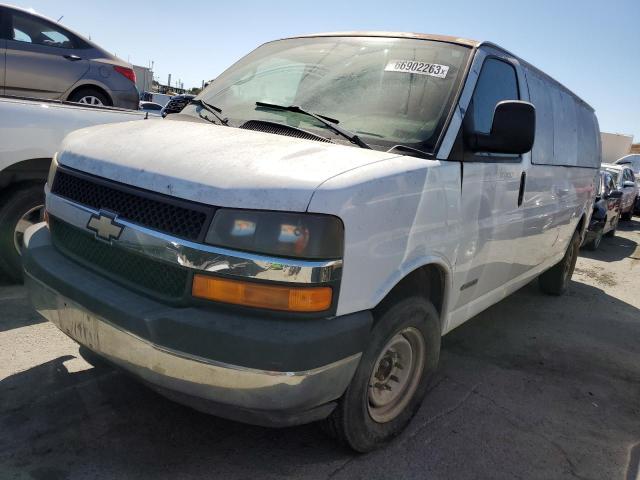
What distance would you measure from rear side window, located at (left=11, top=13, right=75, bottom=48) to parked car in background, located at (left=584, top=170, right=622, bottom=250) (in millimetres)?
8173

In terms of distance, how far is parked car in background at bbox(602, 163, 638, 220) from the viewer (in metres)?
12.5

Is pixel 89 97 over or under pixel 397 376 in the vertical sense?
over

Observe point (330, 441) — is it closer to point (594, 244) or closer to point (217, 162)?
point (217, 162)

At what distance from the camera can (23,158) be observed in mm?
4195

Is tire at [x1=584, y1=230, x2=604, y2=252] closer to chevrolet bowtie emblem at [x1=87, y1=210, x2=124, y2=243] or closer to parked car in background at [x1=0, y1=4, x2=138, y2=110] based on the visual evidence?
parked car in background at [x1=0, y1=4, x2=138, y2=110]

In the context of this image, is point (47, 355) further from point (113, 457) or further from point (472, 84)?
point (472, 84)

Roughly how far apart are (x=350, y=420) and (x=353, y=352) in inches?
17.3

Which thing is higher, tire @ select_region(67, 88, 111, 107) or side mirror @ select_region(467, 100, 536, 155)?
side mirror @ select_region(467, 100, 536, 155)

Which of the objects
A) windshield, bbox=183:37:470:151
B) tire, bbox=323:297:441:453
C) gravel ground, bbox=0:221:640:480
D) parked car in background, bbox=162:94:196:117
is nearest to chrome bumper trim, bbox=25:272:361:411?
tire, bbox=323:297:441:453

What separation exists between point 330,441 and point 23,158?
314cm

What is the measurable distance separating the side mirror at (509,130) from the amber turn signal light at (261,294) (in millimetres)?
1402

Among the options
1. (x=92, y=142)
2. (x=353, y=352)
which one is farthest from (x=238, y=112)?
(x=353, y=352)

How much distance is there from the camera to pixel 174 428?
279 cm

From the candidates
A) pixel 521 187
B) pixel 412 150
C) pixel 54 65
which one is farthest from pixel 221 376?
pixel 54 65
